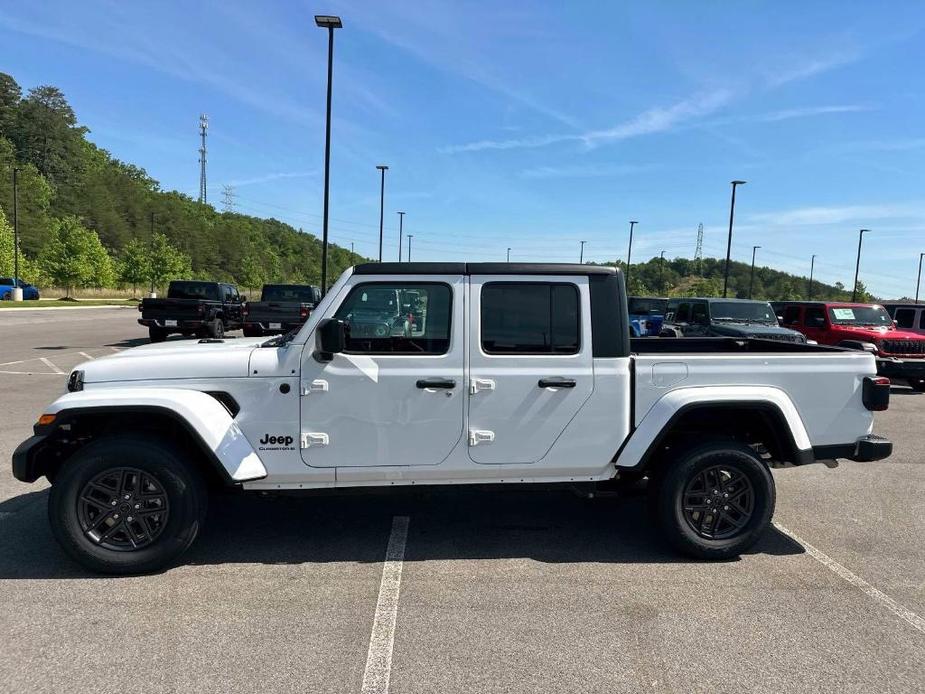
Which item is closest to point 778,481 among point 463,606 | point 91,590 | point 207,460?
point 463,606

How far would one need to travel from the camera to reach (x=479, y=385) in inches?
161

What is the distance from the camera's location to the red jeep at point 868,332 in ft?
40.1

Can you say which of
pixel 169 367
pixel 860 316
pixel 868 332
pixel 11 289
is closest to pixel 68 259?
pixel 11 289

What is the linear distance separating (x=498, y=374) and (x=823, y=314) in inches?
515

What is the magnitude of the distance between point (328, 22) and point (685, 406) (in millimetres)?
16739

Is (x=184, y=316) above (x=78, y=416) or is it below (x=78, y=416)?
below

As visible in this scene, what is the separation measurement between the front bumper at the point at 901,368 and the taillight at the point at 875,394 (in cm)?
893

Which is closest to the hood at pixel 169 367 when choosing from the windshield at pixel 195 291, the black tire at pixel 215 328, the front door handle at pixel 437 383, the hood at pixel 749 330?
the front door handle at pixel 437 383

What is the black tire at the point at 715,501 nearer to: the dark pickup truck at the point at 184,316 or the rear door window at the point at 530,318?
the rear door window at the point at 530,318

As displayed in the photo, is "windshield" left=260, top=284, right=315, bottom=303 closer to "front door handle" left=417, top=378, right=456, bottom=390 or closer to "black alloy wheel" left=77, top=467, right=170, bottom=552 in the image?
"black alloy wheel" left=77, top=467, right=170, bottom=552

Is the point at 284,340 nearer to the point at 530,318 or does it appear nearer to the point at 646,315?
the point at 530,318

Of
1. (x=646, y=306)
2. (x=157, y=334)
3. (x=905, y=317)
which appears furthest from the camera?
(x=646, y=306)

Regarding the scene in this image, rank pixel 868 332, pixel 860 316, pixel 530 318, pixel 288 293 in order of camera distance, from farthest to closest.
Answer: pixel 288 293
pixel 860 316
pixel 868 332
pixel 530 318

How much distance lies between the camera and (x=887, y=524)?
512 centimetres
